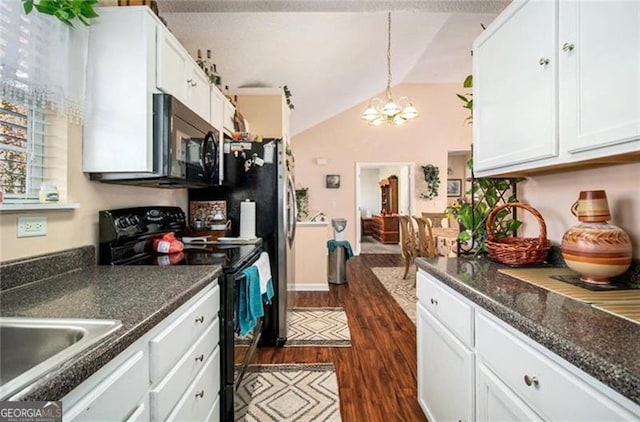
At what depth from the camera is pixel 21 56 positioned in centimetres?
109

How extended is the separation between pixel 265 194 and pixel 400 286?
2.74 metres

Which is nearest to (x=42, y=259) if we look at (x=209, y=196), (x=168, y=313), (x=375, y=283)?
(x=168, y=313)

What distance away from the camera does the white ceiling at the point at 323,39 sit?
78.3 inches

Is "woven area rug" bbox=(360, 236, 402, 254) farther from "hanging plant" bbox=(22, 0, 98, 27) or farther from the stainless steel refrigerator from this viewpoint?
"hanging plant" bbox=(22, 0, 98, 27)

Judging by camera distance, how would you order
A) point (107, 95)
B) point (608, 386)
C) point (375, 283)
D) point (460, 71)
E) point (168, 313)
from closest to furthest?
point (608, 386), point (168, 313), point (107, 95), point (375, 283), point (460, 71)

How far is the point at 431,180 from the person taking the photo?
7.39 metres

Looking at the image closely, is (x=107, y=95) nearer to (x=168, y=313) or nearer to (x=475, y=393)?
(x=168, y=313)

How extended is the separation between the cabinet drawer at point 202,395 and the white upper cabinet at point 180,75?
1304 millimetres

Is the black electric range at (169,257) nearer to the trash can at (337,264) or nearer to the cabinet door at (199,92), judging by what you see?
the cabinet door at (199,92)

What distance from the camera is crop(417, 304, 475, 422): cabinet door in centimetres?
124

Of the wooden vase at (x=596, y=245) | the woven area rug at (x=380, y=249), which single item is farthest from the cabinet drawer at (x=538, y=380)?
the woven area rug at (x=380, y=249)

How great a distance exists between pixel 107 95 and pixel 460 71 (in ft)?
21.8

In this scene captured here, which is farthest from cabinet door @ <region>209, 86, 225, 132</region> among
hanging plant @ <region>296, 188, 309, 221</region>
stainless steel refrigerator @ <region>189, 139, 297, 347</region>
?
hanging plant @ <region>296, 188, 309, 221</region>

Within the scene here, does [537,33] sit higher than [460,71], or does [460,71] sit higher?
[460,71]
